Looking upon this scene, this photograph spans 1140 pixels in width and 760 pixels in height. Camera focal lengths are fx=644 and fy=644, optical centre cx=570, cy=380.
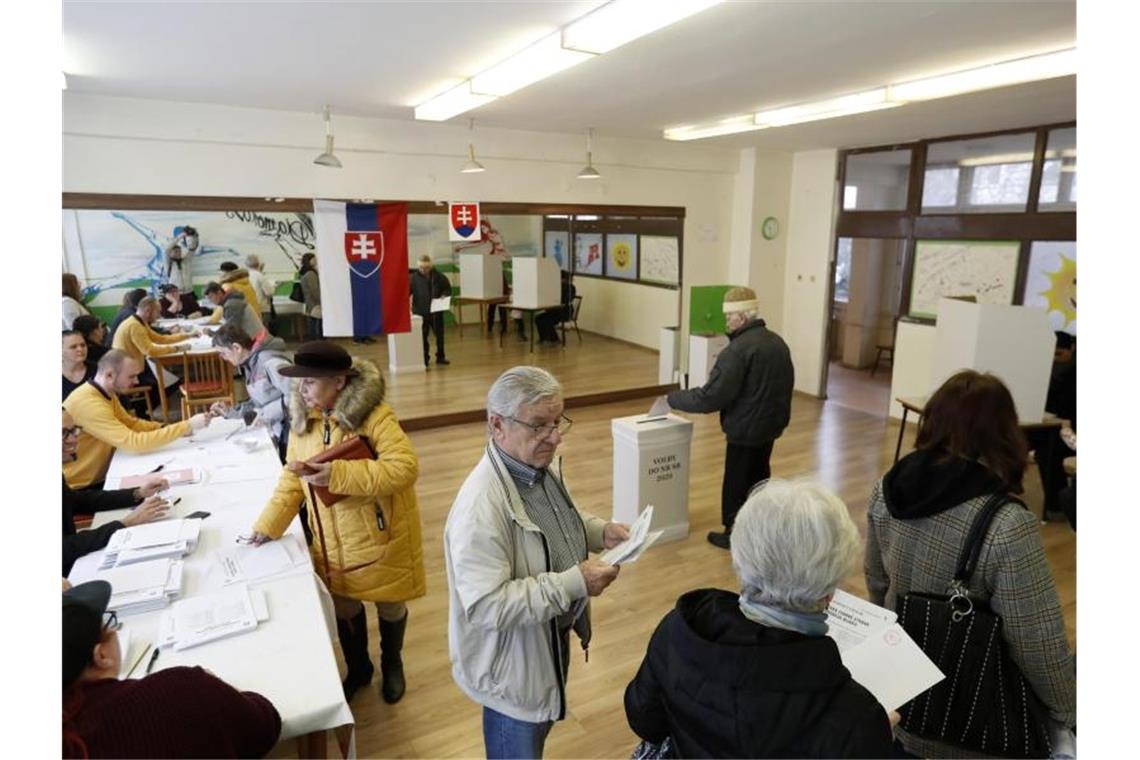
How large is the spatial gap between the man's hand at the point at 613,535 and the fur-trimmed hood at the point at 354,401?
94cm

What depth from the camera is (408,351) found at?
347 inches

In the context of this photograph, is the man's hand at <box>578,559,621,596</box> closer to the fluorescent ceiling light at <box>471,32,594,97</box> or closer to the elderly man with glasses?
the elderly man with glasses

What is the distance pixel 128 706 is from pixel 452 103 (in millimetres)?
4203

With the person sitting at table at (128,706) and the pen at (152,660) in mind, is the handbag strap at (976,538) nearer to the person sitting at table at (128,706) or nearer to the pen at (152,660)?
the person sitting at table at (128,706)

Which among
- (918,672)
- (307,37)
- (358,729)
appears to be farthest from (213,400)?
(918,672)

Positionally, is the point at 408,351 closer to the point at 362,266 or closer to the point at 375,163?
the point at 362,266

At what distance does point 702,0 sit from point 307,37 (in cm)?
195

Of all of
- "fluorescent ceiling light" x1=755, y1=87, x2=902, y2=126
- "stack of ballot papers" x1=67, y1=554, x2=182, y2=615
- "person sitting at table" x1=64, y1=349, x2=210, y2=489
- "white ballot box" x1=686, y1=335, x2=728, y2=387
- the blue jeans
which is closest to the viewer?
the blue jeans

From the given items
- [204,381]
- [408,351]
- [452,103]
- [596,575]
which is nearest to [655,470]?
[596,575]

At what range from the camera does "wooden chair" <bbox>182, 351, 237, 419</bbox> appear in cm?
569

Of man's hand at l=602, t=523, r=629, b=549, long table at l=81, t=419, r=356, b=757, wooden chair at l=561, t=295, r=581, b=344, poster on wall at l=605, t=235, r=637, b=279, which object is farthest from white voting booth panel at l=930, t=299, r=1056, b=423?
wooden chair at l=561, t=295, r=581, b=344

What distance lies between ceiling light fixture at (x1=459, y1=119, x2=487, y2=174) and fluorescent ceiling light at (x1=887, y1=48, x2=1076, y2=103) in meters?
3.21

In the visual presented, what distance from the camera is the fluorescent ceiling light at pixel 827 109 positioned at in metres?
4.34
